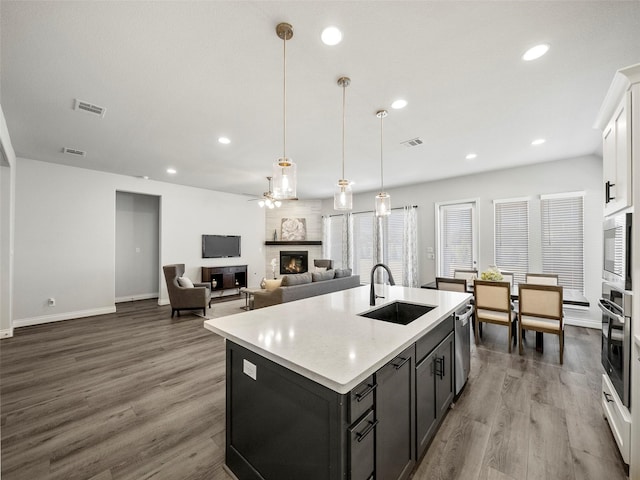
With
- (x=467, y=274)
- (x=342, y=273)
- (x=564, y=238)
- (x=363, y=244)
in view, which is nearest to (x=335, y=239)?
(x=363, y=244)

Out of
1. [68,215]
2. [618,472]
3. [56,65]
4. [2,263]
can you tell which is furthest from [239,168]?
[618,472]

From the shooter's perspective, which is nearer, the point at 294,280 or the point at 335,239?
the point at 294,280

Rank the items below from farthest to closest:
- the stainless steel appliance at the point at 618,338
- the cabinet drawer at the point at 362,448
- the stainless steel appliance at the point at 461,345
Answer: the stainless steel appliance at the point at 461,345, the stainless steel appliance at the point at 618,338, the cabinet drawer at the point at 362,448

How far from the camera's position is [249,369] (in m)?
1.47

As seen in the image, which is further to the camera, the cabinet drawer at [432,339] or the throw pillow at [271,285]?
the throw pillow at [271,285]

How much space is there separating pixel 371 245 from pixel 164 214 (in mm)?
5356

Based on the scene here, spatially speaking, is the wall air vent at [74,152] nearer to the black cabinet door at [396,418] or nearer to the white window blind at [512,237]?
the black cabinet door at [396,418]

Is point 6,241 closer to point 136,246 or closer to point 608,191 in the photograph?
point 136,246

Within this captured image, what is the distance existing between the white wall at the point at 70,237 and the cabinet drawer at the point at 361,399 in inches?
246

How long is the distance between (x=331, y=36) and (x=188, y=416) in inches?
124

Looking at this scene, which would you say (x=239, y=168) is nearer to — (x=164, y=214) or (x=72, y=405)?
(x=164, y=214)

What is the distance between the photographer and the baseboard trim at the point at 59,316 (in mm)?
4586

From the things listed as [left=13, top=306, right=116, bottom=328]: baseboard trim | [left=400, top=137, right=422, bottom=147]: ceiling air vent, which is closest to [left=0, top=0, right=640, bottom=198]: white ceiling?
[left=400, top=137, right=422, bottom=147]: ceiling air vent

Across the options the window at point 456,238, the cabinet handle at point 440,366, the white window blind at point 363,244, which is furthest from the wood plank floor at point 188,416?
the white window blind at point 363,244
